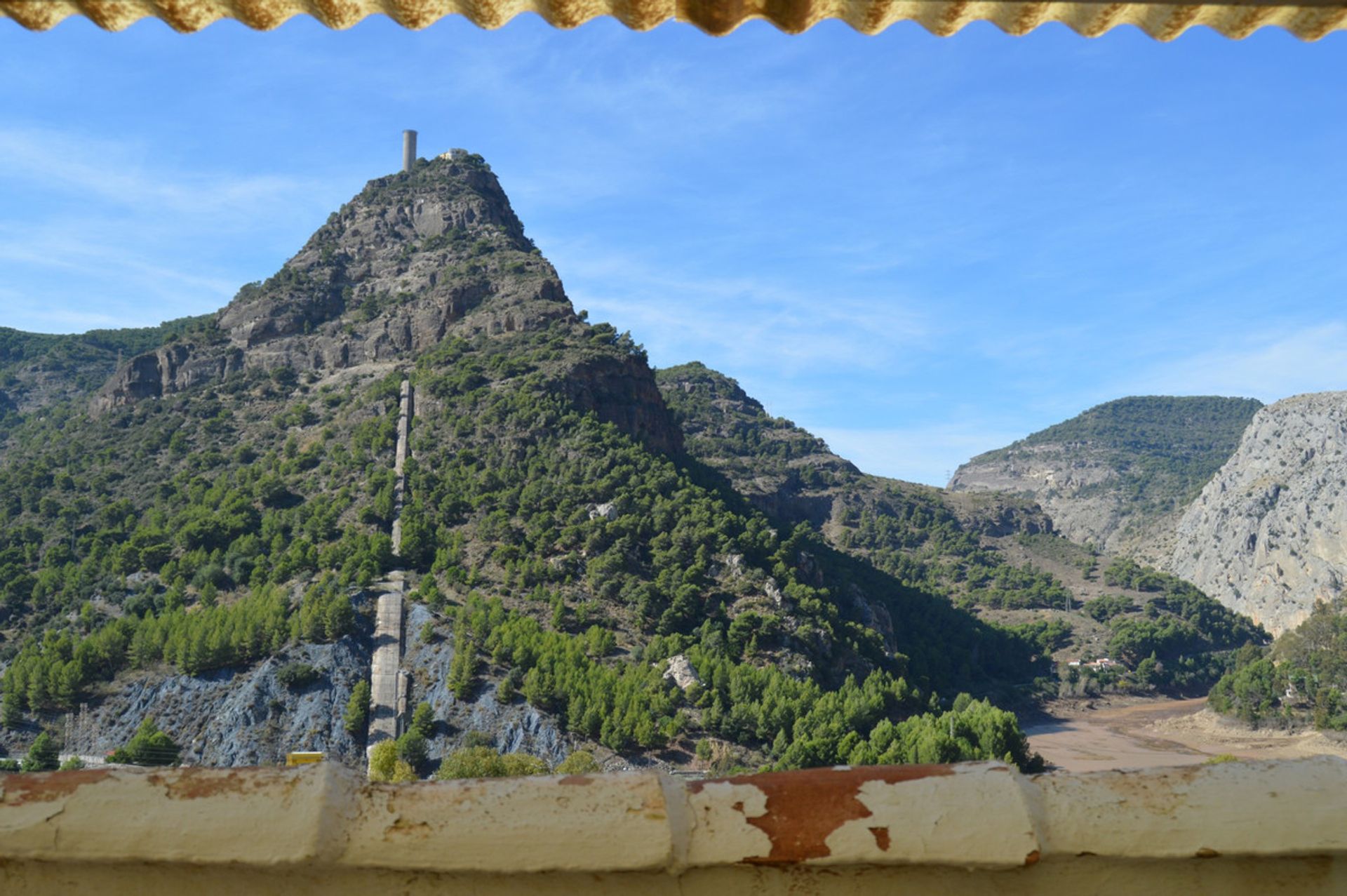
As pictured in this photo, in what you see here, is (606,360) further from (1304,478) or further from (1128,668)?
(1304,478)

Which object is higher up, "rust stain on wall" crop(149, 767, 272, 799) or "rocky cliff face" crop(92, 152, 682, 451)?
"rocky cliff face" crop(92, 152, 682, 451)

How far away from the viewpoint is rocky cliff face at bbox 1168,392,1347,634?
84000 millimetres

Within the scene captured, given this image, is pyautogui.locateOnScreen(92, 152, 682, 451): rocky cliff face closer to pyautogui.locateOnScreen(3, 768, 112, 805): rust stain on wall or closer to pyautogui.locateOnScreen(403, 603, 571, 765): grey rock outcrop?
pyautogui.locateOnScreen(403, 603, 571, 765): grey rock outcrop

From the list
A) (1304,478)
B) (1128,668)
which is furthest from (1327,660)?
(1304,478)

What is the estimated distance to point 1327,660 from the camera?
60.2 meters

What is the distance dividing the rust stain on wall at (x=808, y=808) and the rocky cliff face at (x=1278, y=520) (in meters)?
90.4

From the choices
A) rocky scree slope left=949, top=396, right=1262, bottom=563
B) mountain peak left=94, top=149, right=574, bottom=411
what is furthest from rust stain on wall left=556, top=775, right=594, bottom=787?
rocky scree slope left=949, top=396, right=1262, bottom=563

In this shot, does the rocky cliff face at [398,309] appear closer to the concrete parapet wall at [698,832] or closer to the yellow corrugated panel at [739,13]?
the yellow corrugated panel at [739,13]

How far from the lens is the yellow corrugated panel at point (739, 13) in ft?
9.71

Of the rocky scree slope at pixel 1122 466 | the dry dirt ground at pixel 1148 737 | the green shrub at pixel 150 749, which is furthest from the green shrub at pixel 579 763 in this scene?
the rocky scree slope at pixel 1122 466

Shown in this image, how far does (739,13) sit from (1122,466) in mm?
148336

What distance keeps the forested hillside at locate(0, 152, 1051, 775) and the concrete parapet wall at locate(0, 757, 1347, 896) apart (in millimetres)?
33247

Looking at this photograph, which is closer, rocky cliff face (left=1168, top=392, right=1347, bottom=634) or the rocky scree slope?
rocky cliff face (left=1168, top=392, right=1347, bottom=634)

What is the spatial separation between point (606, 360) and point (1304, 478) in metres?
59.2
